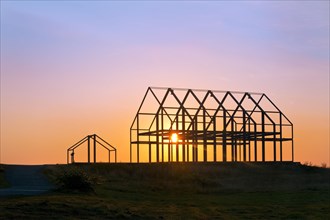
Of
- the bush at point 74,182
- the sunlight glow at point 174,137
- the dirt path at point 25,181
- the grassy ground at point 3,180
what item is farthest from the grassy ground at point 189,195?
the sunlight glow at point 174,137

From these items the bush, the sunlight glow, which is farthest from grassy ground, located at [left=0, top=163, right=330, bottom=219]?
the sunlight glow

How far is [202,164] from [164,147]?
9.79 meters

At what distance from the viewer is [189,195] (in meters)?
29.6

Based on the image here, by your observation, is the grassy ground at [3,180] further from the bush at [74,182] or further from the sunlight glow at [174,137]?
the sunlight glow at [174,137]

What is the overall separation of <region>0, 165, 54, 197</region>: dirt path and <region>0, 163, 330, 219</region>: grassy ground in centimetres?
89

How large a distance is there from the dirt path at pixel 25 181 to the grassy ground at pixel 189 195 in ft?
2.91

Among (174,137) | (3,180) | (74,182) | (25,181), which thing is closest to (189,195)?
(74,182)

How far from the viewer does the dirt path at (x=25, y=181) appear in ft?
77.5

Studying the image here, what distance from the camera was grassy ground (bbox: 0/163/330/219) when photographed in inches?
771

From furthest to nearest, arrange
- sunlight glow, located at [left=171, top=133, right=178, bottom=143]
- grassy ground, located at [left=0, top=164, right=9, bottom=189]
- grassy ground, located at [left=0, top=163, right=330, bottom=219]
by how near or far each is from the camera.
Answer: sunlight glow, located at [left=171, top=133, right=178, bottom=143]
grassy ground, located at [left=0, top=164, right=9, bottom=189]
grassy ground, located at [left=0, top=163, right=330, bottom=219]

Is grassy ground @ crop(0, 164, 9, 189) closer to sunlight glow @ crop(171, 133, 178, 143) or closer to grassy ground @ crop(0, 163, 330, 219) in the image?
grassy ground @ crop(0, 163, 330, 219)

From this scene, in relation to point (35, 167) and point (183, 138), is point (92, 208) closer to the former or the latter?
point (35, 167)

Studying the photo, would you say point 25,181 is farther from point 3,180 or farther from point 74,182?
point 74,182

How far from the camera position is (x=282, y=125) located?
5509 centimetres
